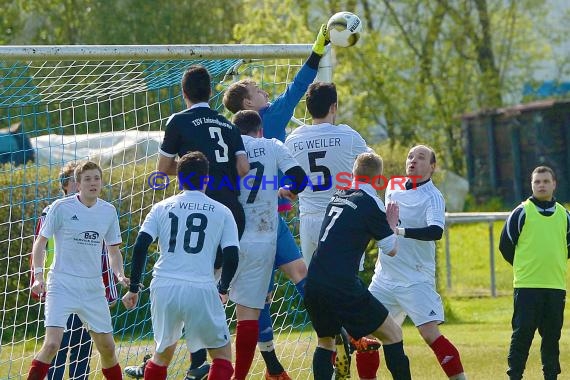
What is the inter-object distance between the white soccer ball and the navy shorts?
2.03m

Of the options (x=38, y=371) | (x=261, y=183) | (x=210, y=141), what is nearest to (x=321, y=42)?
(x=261, y=183)

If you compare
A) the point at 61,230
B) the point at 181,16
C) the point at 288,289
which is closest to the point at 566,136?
the point at 181,16

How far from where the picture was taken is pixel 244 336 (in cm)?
810

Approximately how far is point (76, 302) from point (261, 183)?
1.50 m

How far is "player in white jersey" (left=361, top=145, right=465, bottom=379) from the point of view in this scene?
8.28 metres

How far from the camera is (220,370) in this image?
7223 mm

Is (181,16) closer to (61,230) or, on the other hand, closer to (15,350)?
(15,350)

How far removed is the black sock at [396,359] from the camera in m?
7.66

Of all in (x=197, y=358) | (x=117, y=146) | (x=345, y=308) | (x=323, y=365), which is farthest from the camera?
(x=117, y=146)

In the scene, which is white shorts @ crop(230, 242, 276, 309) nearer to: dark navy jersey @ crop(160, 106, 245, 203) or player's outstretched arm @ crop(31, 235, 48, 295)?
dark navy jersey @ crop(160, 106, 245, 203)

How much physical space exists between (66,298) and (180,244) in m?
1.38

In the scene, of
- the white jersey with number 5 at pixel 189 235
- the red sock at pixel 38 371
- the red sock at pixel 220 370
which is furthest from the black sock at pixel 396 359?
the red sock at pixel 38 371

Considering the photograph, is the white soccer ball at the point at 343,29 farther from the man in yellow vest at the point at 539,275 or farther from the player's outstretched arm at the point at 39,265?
the player's outstretched arm at the point at 39,265

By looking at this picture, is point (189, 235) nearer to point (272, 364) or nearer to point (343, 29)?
point (272, 364)
